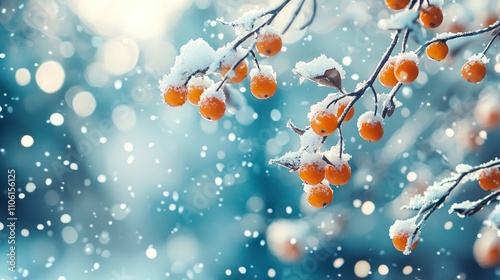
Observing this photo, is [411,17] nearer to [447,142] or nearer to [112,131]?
[447,142]

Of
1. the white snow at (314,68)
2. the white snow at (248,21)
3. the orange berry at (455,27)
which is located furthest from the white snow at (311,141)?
the orange berry at (455,27)

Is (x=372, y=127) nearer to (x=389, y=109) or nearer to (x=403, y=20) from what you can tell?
(x=389, y=109)

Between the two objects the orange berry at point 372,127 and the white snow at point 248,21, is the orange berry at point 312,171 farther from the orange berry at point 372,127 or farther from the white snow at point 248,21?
the white snow at point 248,21

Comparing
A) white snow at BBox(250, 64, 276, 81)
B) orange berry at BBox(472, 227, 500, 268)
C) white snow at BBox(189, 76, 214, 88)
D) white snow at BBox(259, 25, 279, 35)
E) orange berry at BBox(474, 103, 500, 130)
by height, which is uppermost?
white snow at BBox(259, 25, 279, 35)

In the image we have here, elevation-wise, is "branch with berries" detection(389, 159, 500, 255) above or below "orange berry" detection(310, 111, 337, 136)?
below

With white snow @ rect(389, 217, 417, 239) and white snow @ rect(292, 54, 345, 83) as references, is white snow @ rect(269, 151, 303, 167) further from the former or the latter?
white snow @ rect(389, 217, 417, 239)

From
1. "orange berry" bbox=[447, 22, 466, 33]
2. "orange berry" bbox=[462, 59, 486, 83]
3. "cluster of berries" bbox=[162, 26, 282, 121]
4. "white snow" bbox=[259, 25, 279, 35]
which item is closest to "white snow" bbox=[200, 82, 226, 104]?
"cluster of berries" bbox=[162, 26, 282, 121]

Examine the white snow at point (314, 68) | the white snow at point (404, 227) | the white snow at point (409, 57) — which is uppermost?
the white snow at point (409, 57)
